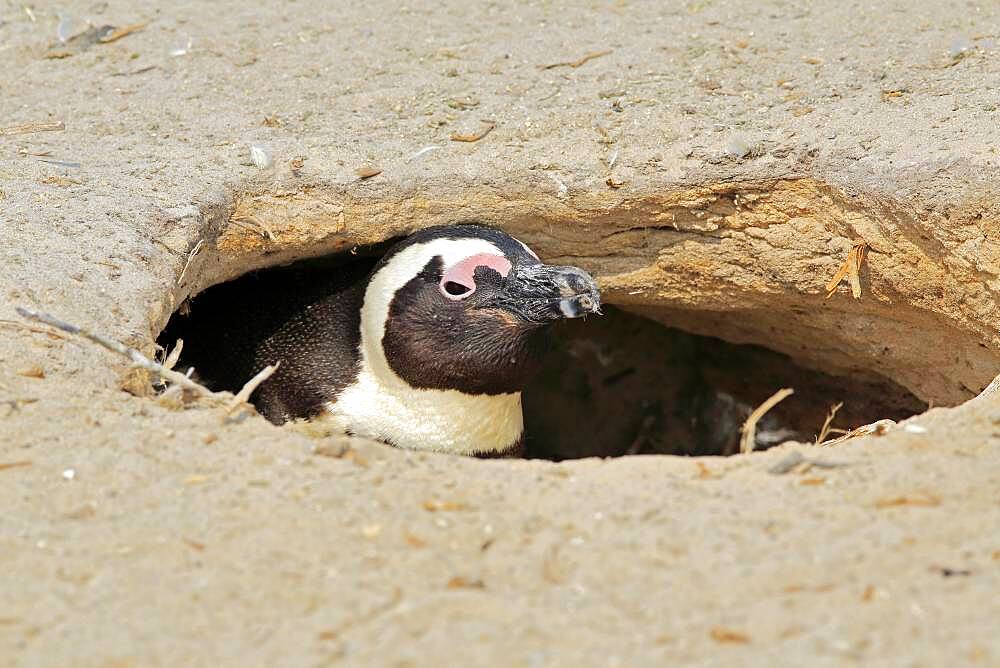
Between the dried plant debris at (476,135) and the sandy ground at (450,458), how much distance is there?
0.06ft

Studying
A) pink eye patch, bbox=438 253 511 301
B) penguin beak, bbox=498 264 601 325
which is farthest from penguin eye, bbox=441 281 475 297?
penguin beak, bbox=498 264 601 325

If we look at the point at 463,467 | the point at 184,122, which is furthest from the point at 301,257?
the point at 463,467

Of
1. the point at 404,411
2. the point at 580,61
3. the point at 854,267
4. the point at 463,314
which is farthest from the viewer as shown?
the point at 580,61

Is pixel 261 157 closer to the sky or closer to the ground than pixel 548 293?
closer to the sky

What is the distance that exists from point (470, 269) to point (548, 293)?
11.4 inches

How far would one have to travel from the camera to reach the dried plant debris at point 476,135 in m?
3.97

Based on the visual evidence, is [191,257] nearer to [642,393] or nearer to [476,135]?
[476,135]

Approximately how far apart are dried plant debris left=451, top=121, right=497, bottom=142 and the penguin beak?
58cm

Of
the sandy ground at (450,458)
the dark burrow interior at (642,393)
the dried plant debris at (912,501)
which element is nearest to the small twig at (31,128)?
the sandy ground at (450,458)

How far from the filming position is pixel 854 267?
3887 millimetres

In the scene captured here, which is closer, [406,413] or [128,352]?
[128,352]

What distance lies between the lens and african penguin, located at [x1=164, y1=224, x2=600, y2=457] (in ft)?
11.9

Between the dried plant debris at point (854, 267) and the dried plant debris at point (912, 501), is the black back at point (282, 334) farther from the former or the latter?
the dried plant debris at point (912, 501)

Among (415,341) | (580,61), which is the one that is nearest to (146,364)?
(415,341)
